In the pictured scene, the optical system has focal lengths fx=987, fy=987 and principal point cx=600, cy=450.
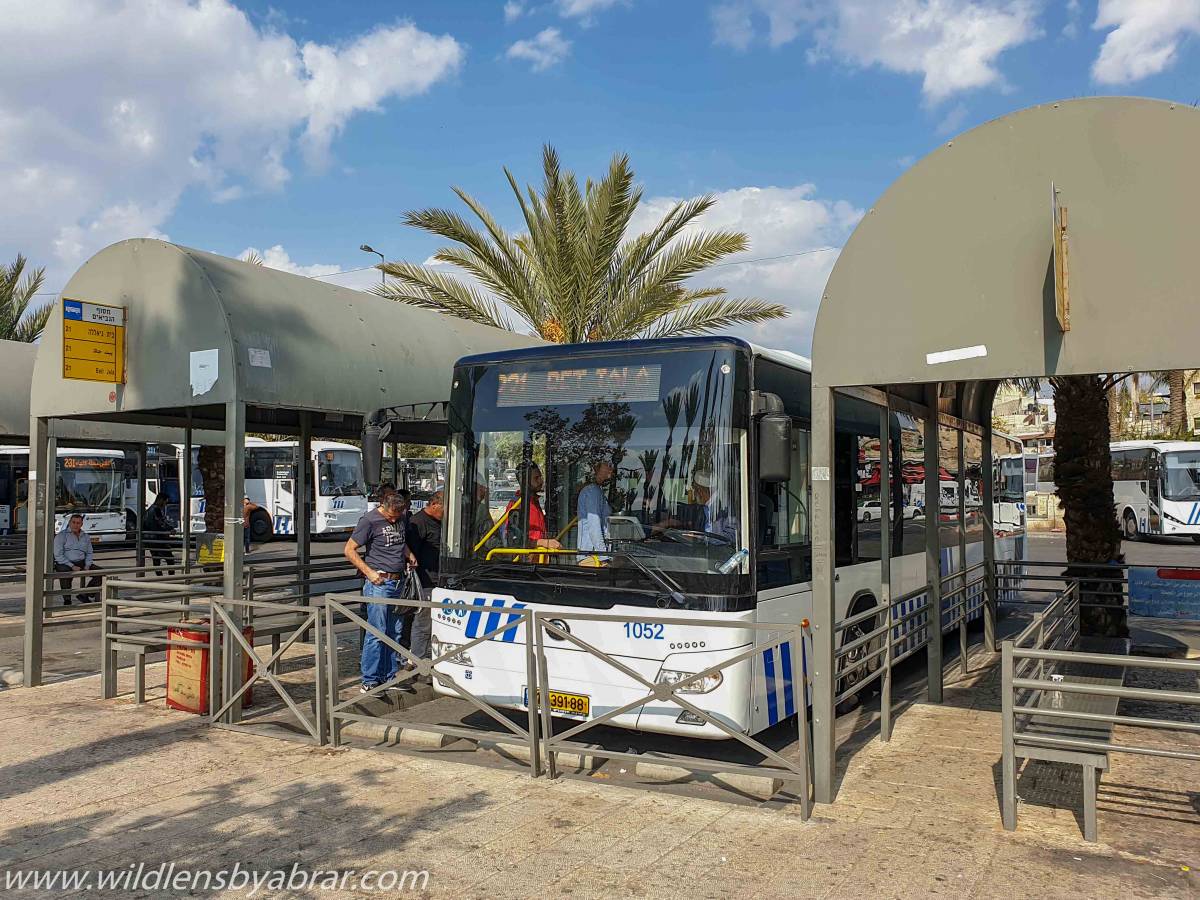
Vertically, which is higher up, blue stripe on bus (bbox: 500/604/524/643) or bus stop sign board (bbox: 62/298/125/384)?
bus stop sign board (bbox: 62/298/125/384)

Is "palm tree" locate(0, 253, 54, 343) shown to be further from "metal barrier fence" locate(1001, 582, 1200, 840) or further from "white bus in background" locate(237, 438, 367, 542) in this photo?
"metal barrier fence" locate(1001, 582, 1200, 840)

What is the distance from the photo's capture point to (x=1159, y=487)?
31.8 meters

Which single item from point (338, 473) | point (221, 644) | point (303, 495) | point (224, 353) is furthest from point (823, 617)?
point (338, 473)

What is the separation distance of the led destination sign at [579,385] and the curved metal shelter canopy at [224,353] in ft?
8.14

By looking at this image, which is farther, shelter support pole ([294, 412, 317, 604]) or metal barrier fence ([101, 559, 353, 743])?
shelter support pole ([294, 412, 317, 604])

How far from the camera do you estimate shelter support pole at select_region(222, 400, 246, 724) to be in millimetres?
8227

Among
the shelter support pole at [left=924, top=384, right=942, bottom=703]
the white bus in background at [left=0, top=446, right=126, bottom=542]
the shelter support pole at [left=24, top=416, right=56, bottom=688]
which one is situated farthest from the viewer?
the white bus in background at [left=0, top=446, right=126, bottom=542]

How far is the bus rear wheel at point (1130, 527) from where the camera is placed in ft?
111

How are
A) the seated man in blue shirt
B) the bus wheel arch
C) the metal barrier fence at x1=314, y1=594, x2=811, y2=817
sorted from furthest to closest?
the bus wheel arch < the seated man in blue shirt < the metal barrier fence at x1=314, y1=594, x2=811, y2=817

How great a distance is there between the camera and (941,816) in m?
5.83

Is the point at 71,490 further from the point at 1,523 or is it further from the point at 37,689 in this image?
the point at 37,689

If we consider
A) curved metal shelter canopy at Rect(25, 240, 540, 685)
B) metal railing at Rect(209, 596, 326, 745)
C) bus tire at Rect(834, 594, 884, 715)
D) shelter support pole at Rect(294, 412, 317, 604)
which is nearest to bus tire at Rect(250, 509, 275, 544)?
shelter support pole at Rect(294, 412, 317, 604)

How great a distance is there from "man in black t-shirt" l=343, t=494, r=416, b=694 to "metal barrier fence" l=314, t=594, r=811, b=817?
4.06 feet

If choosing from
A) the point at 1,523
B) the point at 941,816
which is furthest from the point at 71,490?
the point at 941,816
